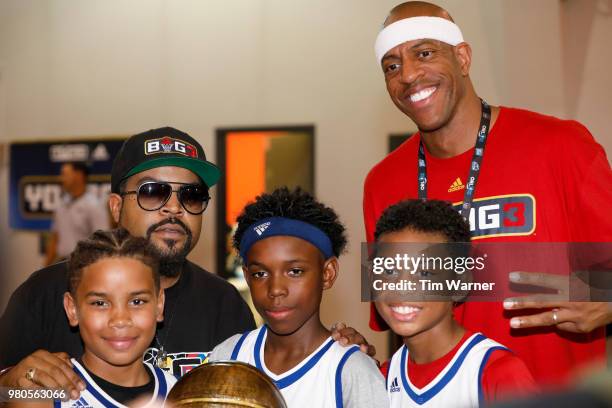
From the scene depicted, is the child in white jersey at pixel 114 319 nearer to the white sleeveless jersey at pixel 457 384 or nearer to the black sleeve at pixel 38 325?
the black sleeve at pixel 38 325

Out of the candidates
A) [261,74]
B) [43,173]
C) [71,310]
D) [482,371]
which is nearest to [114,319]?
[71,310]

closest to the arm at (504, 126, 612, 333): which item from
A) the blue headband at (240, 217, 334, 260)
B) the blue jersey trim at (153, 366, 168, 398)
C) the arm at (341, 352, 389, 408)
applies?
the arm at (341, 352, 389, 408)

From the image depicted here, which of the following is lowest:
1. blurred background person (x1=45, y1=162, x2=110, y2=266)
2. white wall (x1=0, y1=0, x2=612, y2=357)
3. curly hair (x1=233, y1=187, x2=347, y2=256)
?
curly hair (x1=233, y1=187, x2=347, y2=256)

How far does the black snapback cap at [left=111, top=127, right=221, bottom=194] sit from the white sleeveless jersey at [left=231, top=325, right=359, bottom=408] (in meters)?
0.96

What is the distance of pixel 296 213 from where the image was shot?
308cm

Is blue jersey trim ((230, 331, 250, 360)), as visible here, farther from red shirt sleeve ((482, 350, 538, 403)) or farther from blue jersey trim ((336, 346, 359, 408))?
red shirt sleeve ((482, 350, 538, 403))

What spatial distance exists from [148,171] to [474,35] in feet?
19.6

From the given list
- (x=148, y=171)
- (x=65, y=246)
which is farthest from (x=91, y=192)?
(x=148, y=171)

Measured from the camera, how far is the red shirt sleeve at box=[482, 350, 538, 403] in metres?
A: 2.39

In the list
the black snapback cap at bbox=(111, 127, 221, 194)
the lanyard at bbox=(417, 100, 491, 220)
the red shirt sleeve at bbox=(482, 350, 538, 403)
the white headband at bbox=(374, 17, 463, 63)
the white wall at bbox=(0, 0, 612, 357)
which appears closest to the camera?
the red shirt sleeve at bbox=(482, 350, 538, 403)

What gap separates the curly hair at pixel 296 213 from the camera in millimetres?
3088

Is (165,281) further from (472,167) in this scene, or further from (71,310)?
(472,167)

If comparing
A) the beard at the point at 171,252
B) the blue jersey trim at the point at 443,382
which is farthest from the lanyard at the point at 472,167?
the beard at the point at 171,252

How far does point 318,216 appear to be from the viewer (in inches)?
122
